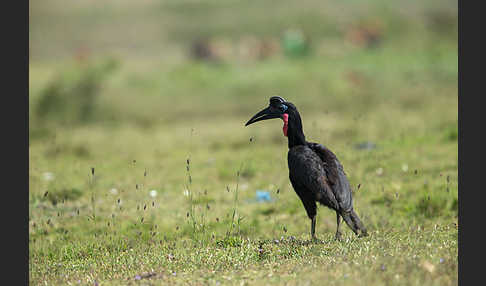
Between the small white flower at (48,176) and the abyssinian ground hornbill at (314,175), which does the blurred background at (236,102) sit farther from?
the abyssinian ground hornbill at (314,175)

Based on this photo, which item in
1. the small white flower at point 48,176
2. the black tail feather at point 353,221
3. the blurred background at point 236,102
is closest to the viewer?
the black tail feather at point 353,221

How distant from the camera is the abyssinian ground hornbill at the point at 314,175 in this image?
8273 millimetres

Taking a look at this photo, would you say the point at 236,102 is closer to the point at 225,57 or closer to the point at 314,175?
the point at 225,57

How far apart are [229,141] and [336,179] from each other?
12.0 metres

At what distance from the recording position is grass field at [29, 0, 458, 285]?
7680 millimetres

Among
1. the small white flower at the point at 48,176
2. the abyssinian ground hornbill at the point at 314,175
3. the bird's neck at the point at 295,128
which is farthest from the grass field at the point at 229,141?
the bird's neck at the point at 295,128

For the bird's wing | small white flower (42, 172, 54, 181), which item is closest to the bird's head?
the bird's wing

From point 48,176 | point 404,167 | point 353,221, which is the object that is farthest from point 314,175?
point 48,176

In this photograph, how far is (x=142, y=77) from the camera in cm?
3005

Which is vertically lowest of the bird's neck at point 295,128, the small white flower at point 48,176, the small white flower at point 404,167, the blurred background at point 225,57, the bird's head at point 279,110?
the small white flower at point 48,176

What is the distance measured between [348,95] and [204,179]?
593 inches

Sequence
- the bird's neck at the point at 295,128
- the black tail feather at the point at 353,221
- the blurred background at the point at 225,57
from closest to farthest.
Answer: the black tail feather at the point at 353,221 < the bird's neck at the point at 295,128 < the blurred background at the point at 225,57

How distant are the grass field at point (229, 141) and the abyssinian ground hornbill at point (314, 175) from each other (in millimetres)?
416

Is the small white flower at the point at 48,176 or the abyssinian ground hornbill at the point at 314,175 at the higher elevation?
the abyssinian ground hornbill at the point at 314,175
